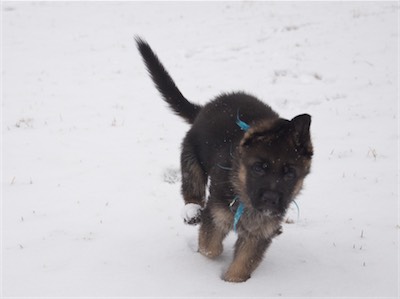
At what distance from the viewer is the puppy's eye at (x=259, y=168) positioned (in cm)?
313

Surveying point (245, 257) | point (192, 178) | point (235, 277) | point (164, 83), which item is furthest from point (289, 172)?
point (164, 83)

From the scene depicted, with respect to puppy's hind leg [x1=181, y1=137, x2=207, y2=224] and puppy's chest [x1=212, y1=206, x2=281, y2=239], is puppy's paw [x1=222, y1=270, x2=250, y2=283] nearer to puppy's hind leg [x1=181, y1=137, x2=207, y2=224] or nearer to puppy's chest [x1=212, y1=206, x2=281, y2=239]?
puppy's chest [x1=212, y1=206, x2=281, y2=239]

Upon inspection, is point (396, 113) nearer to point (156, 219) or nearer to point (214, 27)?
point (156, 219)

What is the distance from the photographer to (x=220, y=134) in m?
3.85

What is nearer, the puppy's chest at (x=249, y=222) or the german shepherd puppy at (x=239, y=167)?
the german shepherd puppy at (x=239, y=167)

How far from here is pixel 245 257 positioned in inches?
143

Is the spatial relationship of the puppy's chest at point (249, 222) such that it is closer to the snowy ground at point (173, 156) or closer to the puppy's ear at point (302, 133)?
the snowy ground at point (173, 156)

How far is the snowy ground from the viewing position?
3736mm

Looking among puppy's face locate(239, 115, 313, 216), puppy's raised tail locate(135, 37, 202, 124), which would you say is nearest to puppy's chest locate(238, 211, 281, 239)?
puppy's face locate(239, 115, 313, 216)

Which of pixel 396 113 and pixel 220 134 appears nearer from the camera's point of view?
pixel 220 134

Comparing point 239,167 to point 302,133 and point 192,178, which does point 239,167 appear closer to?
point 302,133

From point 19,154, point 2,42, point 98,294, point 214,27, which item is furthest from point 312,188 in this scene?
point 2,42

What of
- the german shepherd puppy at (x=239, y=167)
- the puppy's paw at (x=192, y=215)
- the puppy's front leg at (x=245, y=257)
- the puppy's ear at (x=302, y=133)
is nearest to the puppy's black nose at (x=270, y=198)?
the german shepherd puppy at (x=239, y=167)

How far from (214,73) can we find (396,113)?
420 centimetres
